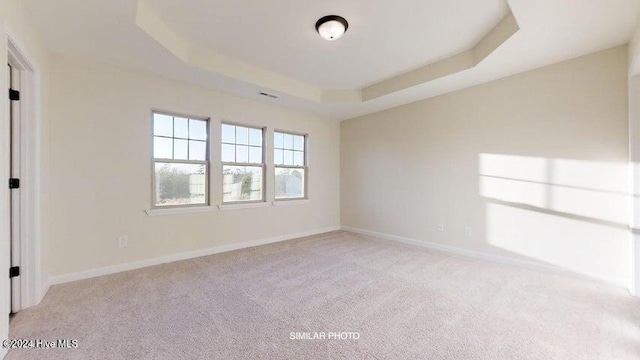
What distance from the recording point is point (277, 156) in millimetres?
4926

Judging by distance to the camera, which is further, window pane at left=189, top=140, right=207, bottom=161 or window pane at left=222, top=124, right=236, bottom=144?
window pane at left=222, top=124, right=236, bottom=144

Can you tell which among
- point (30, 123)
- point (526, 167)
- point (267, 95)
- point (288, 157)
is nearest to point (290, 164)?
point (288, 157)

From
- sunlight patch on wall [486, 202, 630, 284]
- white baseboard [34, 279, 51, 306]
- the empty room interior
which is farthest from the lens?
sunlight patch on wall [486, 202, 630, 284]

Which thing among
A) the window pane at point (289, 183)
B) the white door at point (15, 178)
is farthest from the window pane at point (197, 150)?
the white door at point (15, 178)

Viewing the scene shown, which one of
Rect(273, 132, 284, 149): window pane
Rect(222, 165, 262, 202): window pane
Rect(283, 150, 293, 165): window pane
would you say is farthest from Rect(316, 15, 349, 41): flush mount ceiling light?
Rect(283, 150, 293, 165): window pane

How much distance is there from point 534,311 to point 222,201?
3.93m

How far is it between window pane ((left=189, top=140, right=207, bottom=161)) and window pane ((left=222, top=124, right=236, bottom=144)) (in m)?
0.33

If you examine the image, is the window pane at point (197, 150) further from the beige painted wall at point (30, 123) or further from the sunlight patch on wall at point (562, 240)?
the sunlight patch on wall at point (562, 240)

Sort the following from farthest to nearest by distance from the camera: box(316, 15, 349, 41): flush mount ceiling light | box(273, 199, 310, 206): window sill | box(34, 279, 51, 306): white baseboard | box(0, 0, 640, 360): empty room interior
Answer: box(273, 199, 310, 206): window sill < box(316, 15, 349, 41): flush mount ceiling light < box(34, 279, 51, 306): white baseboard < box(0, 0, 640, 360): empty room interior

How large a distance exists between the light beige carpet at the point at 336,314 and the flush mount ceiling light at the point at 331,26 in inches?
102

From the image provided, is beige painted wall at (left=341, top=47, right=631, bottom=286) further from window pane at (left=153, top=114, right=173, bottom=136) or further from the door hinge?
the door hinge

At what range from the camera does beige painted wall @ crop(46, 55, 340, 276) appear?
289 cm

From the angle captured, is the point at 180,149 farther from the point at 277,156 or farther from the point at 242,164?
the point at 277,156

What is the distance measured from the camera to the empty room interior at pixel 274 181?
201 cm
